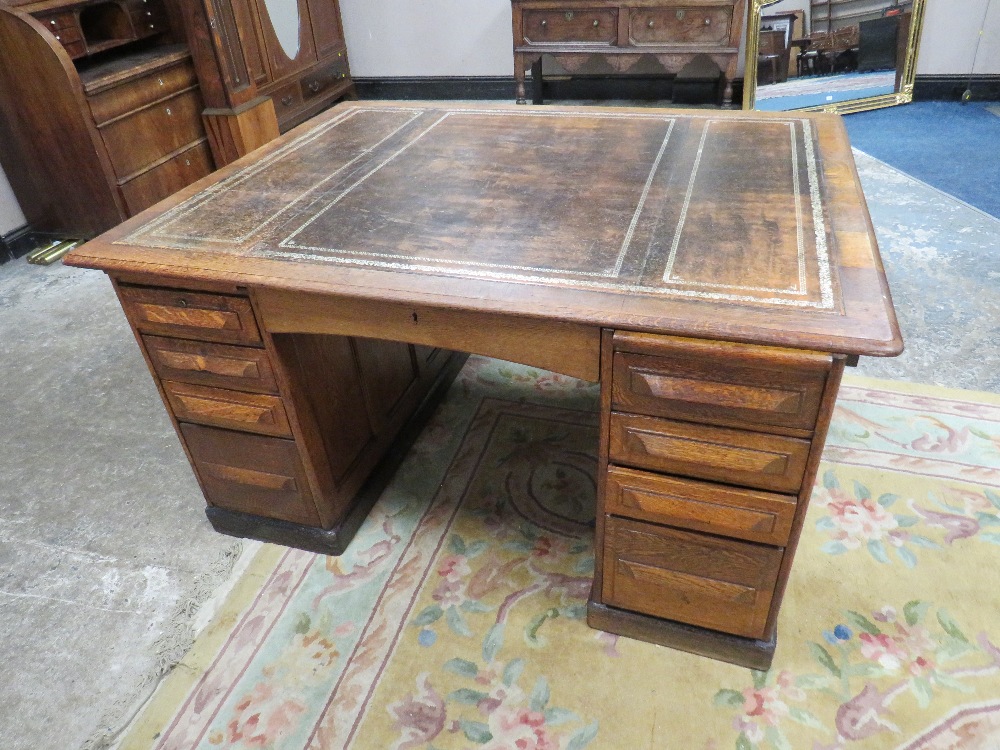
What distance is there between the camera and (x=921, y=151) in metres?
3.45

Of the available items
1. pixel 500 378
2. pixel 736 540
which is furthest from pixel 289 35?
pixel 736 540

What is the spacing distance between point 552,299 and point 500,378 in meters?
1.18

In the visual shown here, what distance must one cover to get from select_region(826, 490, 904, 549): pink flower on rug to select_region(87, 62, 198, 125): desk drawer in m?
2.99

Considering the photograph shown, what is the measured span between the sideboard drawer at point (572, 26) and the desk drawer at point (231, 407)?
118 inches

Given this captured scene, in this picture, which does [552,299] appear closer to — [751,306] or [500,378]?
[751,306]

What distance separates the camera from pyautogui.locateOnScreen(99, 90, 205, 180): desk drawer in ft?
9.70

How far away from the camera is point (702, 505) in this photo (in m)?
1.15

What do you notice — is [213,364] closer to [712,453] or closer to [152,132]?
[712,453]

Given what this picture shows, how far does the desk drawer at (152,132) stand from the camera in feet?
9.70

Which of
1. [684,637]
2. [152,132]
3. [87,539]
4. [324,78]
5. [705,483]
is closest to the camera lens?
[705,483]

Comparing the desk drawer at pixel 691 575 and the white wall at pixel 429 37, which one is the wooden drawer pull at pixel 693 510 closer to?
the desk drawer at pixel 691 575

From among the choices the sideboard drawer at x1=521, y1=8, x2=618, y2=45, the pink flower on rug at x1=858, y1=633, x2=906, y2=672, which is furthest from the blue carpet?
the pink flower on rug at x1=858, y1=633, x2=906, y2=672

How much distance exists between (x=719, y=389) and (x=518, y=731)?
722 millimetres

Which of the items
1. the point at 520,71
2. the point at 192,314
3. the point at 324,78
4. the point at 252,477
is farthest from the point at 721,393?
the point at 324,78
